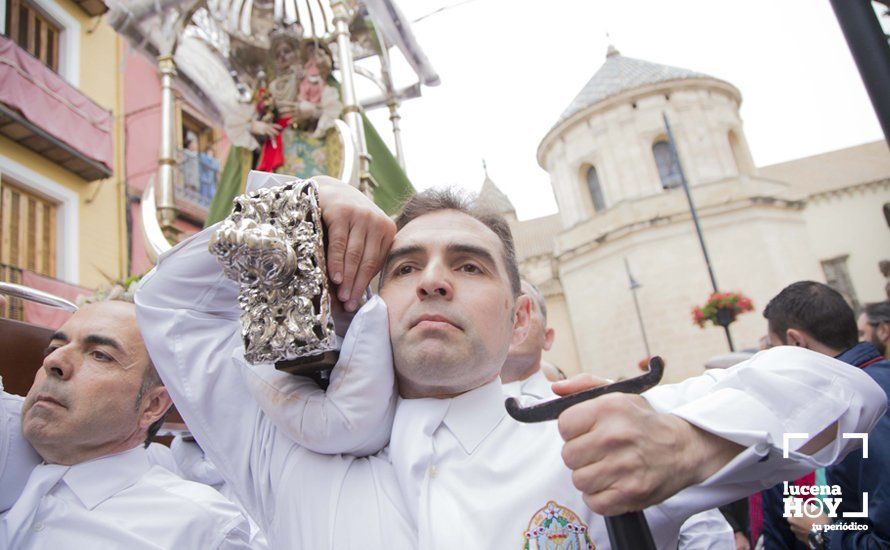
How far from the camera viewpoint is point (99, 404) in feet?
5.93

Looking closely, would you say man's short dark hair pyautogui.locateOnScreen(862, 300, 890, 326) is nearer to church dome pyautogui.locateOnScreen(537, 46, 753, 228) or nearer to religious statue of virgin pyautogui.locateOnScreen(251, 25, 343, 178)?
religious statue of virgin pyautogui.locateOnScreen(251, 25, 343, 178)

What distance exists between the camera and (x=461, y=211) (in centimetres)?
169

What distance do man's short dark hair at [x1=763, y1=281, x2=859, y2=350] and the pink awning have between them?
18.4ft

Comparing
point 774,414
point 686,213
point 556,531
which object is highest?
point 686,213

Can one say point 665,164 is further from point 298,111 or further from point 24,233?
point 24,233

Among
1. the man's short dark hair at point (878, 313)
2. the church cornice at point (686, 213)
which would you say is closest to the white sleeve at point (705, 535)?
the man's short dark hair at point (878, 313)

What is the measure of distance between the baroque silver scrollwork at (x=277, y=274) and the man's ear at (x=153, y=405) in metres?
1.13

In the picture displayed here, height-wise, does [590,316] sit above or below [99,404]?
above

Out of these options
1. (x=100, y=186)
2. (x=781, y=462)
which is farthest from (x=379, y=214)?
(x=100, y=186)

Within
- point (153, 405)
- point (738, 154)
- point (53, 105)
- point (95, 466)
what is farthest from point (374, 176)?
point (738, 154)

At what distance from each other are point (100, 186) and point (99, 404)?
707 centimetres

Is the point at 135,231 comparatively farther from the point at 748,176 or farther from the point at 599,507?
the point at 748,176

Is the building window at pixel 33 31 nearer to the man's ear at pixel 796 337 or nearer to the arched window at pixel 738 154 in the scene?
the man's ear at pixel 796 337

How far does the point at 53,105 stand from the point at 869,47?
6733 millimetres
